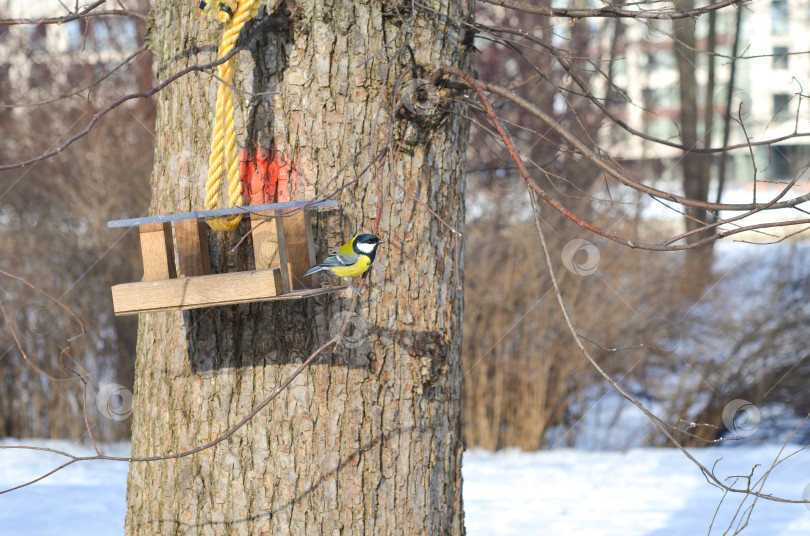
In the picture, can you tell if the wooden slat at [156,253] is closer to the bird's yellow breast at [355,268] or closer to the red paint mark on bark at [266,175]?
the red paint mark on bark at [266,175]

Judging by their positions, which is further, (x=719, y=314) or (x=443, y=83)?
(x=719, y=314)

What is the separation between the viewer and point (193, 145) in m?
2.20

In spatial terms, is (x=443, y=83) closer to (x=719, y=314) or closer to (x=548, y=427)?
(x=548, y=427)

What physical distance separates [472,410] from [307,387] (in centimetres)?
442

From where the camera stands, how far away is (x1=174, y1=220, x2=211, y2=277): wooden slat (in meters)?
2.06

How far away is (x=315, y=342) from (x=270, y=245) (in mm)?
323

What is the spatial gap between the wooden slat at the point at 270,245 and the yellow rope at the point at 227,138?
85 millimetres

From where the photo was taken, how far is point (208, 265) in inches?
84.0

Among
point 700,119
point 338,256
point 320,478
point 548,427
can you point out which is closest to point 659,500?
point 548,427

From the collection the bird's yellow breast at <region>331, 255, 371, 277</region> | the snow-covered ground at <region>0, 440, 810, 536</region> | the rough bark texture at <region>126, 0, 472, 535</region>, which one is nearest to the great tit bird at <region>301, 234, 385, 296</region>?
the bird's yellow breast at <region>331, 255, 371, 277</region>

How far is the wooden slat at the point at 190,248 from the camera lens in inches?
81.0

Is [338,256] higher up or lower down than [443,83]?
lower down

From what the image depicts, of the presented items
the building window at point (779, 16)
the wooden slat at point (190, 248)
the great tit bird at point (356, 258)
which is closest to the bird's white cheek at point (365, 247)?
the great tit bird at point (356, 258)

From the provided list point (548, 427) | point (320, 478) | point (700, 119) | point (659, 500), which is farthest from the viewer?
point (700, 119)
